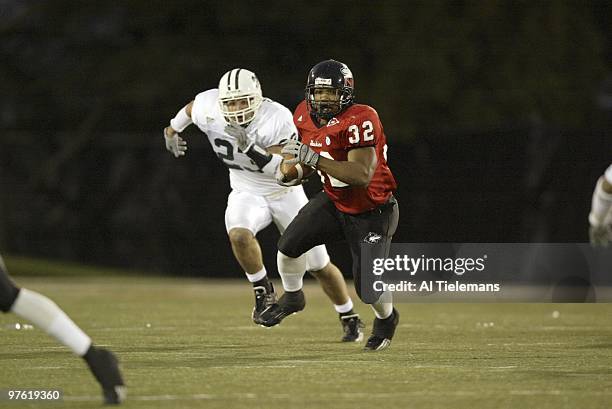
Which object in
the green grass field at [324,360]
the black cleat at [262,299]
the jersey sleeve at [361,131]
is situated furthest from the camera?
the black cleat at [262,299]

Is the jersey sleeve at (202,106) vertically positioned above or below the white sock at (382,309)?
above

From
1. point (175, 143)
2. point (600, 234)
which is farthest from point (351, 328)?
point (600, 234)

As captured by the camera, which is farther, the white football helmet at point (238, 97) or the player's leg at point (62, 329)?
the white football helmet at point (238, 97)

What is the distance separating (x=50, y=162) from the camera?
1825 cm

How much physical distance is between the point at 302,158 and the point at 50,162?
464 inches

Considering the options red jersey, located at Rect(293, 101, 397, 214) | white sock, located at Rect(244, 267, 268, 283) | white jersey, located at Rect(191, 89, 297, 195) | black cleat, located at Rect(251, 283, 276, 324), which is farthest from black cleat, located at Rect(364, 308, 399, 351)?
white jersey, located at Rect(191, 89, 297, 195)

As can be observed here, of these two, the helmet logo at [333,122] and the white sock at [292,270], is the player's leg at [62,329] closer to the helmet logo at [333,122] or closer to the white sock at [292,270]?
the helmet logo at [333,122]

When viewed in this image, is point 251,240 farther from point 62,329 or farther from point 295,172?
point 62,329

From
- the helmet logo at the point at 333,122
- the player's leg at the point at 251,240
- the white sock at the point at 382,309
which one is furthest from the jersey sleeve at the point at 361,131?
the player's leg at the point at 251,240

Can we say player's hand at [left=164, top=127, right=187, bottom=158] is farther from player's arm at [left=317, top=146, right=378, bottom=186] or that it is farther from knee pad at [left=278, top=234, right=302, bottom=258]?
player's arm at [left=317, top=146, right=378, bottom=186]

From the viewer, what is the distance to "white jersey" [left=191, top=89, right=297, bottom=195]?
8.44m

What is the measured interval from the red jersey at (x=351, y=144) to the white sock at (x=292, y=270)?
61cm

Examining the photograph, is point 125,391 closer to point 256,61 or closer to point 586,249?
point 586,249

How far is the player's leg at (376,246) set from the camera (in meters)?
7.45
